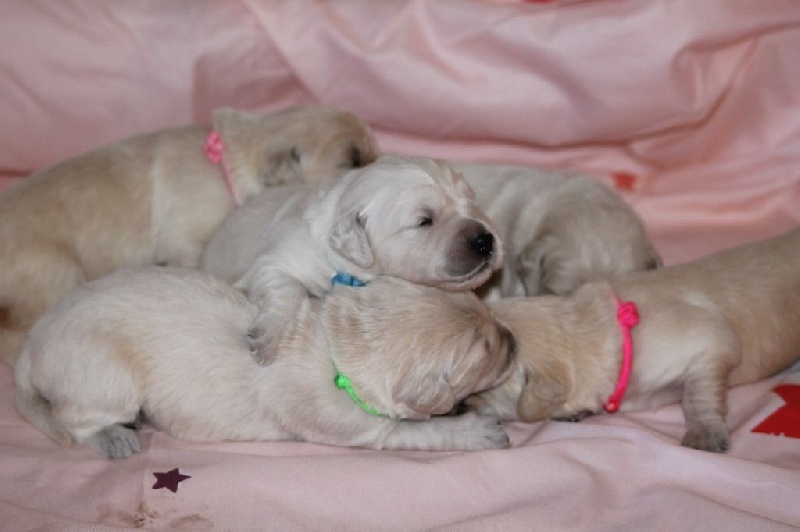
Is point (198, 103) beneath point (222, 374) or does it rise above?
above

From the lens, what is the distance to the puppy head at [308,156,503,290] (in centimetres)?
305

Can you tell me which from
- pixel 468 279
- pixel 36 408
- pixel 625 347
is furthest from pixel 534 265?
pixel 36 408

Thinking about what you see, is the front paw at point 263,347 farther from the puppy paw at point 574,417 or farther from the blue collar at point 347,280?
the puppy paw at point 574,417

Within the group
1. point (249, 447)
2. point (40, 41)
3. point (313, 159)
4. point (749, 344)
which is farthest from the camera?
point (40, 41)

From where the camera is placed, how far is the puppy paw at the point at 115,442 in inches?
123

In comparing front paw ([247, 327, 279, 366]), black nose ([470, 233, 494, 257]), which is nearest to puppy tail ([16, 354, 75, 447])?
front paw ([247, 327, 279, 366])

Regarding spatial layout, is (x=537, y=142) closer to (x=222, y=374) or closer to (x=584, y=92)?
(x=584, y=92)

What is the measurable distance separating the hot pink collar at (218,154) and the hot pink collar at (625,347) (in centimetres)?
187

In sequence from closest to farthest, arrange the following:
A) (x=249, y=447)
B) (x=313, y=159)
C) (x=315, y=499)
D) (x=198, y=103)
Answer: (x=315, y=499) → (x=249, y=447) → (x=313, y=159) → (x=198, y=103)

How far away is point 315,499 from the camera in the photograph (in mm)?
2918

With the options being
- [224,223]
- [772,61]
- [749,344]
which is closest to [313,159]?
[224,223]

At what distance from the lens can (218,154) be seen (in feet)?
13.7

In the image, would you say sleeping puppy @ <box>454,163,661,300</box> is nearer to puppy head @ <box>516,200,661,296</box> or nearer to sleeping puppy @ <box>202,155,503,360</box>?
puppy head @ <box>516,200,661,296</box>

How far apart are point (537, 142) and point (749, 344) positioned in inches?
62.3
